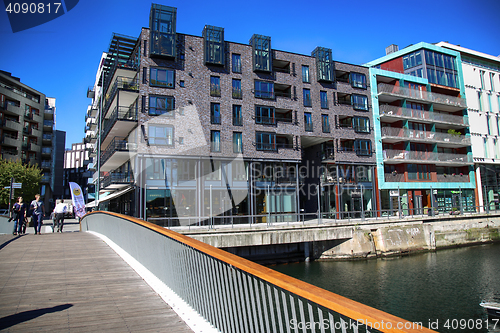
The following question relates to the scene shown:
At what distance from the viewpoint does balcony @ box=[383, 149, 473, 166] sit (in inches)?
1540

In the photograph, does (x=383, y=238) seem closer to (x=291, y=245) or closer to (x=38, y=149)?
(x=291, y=245)

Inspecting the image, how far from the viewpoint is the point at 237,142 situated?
31.3 meters

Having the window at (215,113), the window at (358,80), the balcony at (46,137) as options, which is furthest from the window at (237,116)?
the balcony at (46,137)

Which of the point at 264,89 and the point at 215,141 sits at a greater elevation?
the point at 264,89

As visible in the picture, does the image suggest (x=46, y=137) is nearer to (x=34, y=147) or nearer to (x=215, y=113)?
(x=34, y=147)

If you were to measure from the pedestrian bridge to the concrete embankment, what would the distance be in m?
19.2

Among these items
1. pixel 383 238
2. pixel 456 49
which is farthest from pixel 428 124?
pixel 383 238

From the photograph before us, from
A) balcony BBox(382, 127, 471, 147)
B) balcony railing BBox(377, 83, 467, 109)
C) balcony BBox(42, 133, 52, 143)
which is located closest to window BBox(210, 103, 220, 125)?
balcony BBox(382, 127, 471, 147)

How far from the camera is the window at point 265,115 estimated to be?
107 ft

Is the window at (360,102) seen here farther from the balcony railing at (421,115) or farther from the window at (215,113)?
the window at (215,113)

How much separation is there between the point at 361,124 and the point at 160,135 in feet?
73.4

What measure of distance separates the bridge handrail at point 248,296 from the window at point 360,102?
35294mm

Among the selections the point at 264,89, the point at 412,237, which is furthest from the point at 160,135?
the point at 412,237

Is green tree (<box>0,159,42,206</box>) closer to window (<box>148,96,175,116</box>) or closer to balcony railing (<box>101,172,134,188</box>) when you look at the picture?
balcony railing (<box>101,172,134,188</box>)
